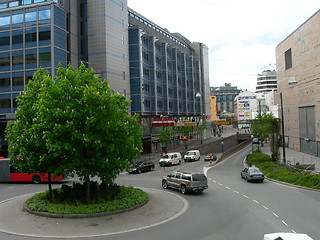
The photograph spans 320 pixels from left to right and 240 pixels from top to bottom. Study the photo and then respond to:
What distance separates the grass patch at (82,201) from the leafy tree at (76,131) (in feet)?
3.10

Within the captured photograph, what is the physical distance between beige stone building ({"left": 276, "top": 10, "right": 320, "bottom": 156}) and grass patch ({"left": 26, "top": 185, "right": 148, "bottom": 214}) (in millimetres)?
28869

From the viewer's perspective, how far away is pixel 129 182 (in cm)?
3023

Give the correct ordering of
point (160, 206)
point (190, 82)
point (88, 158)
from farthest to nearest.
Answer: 1. point (190, 82)
2. point (160, 206)
3. point (88, 158)

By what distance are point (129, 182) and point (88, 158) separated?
13746mm

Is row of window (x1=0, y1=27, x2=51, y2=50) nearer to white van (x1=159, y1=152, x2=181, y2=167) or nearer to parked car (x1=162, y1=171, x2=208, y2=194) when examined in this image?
white van (x1=159, y1=152, x2=181, y2=167)

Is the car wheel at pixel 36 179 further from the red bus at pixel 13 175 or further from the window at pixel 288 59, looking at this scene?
the window at pixel 288 59

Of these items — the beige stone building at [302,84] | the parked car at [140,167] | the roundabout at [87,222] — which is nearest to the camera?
the roundabout at [87,222]

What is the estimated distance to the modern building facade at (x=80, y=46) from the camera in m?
47.5

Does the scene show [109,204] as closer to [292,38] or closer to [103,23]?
[103,23]

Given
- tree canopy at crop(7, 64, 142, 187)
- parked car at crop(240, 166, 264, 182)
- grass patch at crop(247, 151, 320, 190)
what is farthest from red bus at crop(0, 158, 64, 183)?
grass patch at crop(247, 151, 320, 190)

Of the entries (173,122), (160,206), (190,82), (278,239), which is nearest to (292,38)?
(173,122)

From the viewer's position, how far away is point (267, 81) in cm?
18038

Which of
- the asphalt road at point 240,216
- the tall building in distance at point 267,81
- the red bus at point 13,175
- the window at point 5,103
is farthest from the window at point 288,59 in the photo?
the tall building in distance at point 267,81

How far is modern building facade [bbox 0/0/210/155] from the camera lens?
47.5 m
